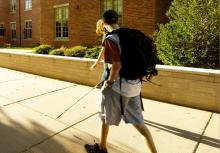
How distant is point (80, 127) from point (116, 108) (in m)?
1.65

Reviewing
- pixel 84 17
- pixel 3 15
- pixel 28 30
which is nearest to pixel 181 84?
pixel 84 17

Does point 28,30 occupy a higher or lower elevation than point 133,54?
higher

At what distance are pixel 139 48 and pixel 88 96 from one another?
393 centimetres

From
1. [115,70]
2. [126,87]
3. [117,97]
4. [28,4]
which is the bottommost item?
[117,97]

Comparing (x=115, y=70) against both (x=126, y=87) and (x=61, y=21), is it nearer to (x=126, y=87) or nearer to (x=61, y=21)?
(x=126, y=87)

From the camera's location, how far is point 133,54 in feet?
10.5

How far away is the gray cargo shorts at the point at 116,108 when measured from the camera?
11.1ft

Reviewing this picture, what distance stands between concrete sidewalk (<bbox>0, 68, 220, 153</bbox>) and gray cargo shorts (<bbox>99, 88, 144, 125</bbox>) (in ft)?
2.44

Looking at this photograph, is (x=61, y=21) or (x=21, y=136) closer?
(x=21, y=136)

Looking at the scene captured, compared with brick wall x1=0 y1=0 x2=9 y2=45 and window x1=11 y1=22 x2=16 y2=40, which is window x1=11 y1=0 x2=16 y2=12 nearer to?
brick wall x1=0 y1=0 x2=9 y2=45

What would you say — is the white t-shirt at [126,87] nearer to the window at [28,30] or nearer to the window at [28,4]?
the window at [28,30]

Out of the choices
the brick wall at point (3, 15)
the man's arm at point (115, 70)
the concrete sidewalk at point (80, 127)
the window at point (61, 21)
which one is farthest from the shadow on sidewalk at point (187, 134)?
the brick wall at point (3, 15)

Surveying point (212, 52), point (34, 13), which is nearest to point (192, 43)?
point (212, 52)

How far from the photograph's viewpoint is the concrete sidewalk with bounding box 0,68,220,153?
4070 mm
